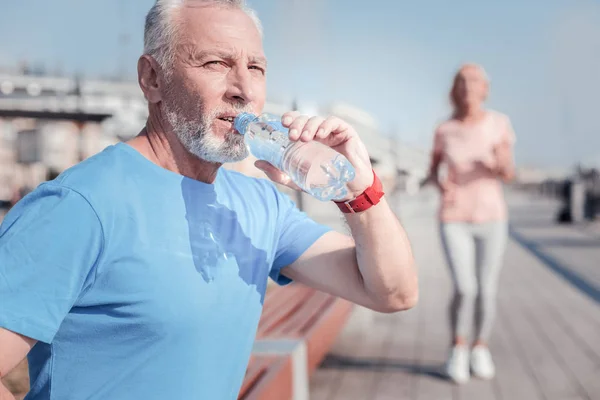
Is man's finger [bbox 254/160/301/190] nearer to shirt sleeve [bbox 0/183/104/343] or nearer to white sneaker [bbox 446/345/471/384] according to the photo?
shirt sleeve [bbox 0/183/104/343]

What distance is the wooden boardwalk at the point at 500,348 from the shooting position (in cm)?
441

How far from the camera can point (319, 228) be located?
6.40 ft

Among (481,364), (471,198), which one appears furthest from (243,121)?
(481,364)

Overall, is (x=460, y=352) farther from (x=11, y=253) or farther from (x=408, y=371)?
(x=11, y=253)

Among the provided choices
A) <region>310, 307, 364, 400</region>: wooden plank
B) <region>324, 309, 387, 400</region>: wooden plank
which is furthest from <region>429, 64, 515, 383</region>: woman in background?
<region>310, 307, 364, 400</region>: wooden plank

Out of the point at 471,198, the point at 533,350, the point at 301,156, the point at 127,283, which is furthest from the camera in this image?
the point at 533,350

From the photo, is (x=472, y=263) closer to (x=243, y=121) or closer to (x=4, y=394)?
(x=243, y=121)

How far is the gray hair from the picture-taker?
1.60 meters

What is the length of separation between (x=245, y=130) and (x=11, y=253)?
22.0 inches

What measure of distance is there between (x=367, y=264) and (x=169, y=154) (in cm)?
54

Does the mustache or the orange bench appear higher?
the mustache

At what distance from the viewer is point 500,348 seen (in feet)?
17.9

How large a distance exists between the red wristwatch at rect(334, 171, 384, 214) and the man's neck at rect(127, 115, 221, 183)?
318mm

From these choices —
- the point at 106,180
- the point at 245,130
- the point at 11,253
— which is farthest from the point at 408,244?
the point at 11,253
